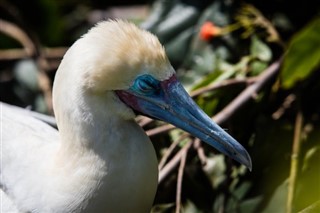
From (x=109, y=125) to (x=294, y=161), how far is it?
761mm

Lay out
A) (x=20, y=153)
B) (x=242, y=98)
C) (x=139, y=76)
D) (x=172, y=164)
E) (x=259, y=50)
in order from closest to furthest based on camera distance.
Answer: (x=139, y=76) < (x=20, y=153) < (x=172, y=164) < (x=242, y=98) < (x=259, y=50)

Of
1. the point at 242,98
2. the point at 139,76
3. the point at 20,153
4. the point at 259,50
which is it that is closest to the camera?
the point at 139,76

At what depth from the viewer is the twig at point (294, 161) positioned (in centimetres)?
296

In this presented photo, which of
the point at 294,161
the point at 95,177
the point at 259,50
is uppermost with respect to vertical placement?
the point at 95,177

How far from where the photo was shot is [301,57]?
3102 millimetres

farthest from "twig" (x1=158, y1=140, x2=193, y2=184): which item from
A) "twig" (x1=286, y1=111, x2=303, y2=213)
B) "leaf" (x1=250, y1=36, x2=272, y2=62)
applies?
"leaf" (x1=250, y1=36, x2=272, y2=62)

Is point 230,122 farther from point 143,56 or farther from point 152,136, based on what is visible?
point 143,56

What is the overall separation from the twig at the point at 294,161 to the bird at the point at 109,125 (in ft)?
1.49

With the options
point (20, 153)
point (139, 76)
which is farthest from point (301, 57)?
point (20, 153)

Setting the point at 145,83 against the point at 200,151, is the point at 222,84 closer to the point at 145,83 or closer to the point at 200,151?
the point at 200,151

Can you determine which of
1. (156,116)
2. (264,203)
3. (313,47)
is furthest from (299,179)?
(156,116)

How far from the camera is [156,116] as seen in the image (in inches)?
103

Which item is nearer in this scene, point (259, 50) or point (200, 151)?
point (200, 151)

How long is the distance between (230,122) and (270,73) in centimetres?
23
